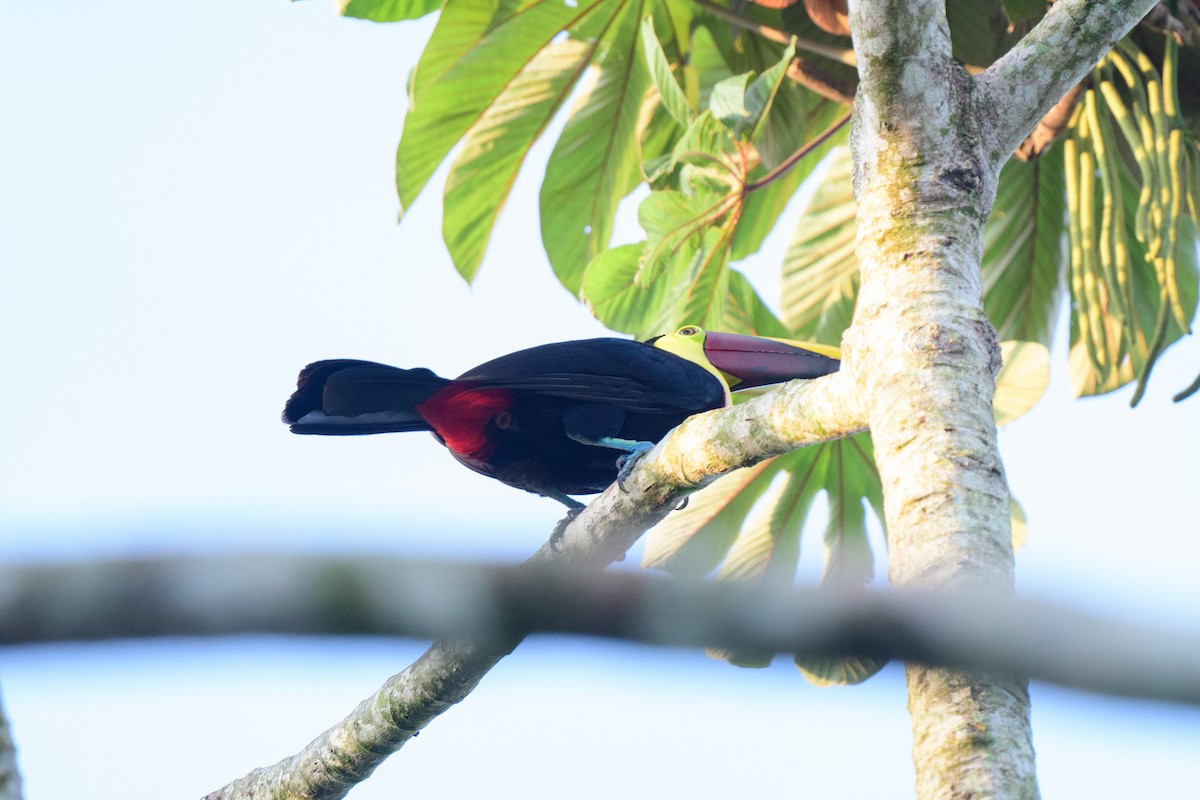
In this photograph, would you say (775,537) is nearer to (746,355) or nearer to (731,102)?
(746,355)

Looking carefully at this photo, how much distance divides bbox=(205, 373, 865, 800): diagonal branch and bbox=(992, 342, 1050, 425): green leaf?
167 cm

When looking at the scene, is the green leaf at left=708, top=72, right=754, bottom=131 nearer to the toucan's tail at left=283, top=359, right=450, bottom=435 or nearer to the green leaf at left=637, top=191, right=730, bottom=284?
the green leaf at left=637, top=191, right=730, bottom=284

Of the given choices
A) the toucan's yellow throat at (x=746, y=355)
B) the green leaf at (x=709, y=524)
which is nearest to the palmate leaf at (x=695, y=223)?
the toucan's yellow throat at (x=746, y=355)

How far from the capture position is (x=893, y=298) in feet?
6.51

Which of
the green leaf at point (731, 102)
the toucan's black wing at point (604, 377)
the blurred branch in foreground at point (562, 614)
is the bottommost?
the blurred branch in foreground at point (562, 614)

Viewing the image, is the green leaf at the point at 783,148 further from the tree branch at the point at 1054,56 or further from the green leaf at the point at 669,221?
the tree branch at the point at 1054,56

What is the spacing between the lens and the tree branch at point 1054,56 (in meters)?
2.35

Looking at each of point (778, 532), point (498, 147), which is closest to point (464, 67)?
point (498, 147)

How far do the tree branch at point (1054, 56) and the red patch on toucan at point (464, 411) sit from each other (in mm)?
1318

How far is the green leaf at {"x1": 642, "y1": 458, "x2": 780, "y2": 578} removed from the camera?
13.1 ft

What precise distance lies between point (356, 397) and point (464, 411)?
0.31 metres

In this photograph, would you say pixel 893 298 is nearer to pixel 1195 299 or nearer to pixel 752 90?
pixel 752 90

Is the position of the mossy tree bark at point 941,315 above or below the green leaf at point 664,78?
below

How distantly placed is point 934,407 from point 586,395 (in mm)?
1262
